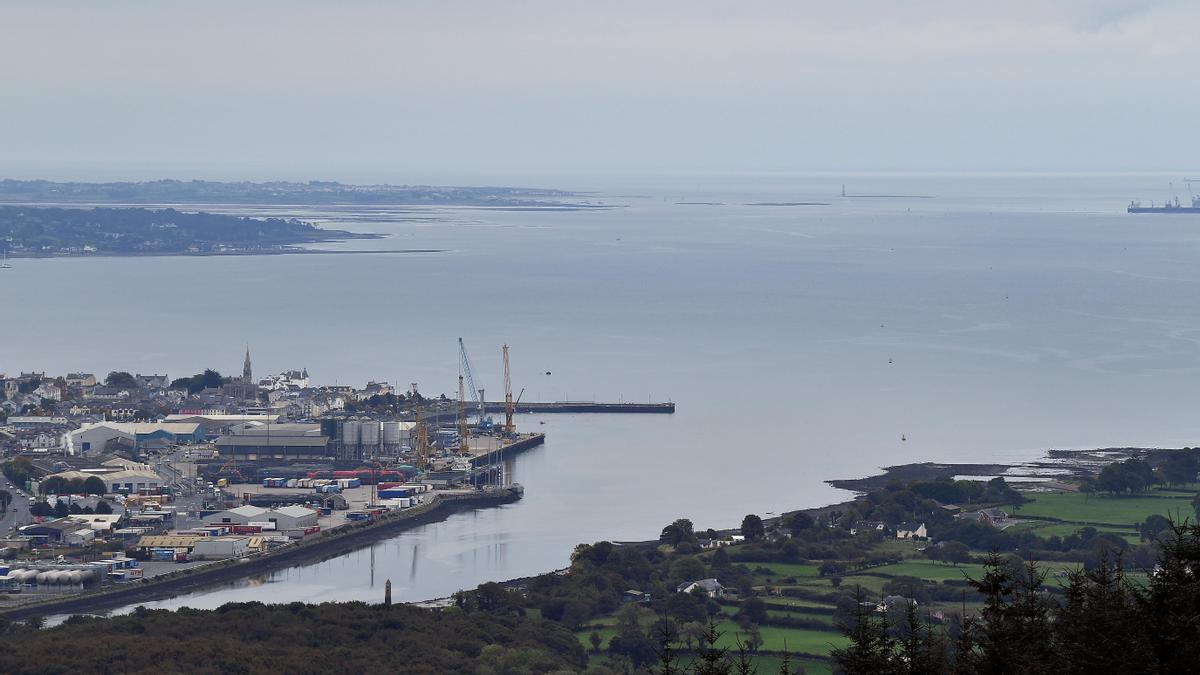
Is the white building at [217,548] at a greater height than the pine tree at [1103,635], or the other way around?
the pine tree at [1103,635]

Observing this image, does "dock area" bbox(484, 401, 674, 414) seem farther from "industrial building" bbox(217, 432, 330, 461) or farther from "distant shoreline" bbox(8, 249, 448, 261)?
"distant shoreline" bbox(8, 249, 448, 261)

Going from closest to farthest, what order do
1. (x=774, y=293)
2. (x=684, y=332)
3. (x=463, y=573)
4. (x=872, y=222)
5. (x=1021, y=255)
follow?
1. (x=463, y=573)
2. (x=684, y=332)
3. (x=774, y=293)
4. (x=1021, y=255)
5. (x=872, y=222)

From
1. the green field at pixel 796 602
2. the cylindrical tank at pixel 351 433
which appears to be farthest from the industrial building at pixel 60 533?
the green field at pixel 796 602

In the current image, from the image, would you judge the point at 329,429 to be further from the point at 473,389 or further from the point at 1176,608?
the point at 1176,608

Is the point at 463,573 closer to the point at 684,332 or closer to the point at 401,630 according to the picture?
the point at 401,630

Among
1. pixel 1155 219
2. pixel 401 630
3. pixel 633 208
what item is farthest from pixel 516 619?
pixel 633 208

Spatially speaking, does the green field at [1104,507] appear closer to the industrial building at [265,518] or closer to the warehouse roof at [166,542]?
the industrial building at [265,518]
